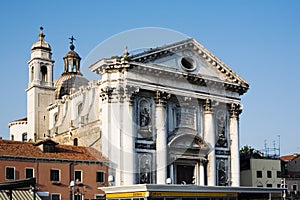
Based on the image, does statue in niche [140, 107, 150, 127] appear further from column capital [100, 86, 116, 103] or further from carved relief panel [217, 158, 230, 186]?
carved relief panel [217, 158, 230, 186]

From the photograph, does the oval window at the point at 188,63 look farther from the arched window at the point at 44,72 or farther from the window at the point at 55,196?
the arched window at the point at 44,72

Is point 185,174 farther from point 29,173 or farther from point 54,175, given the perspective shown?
point 29,173

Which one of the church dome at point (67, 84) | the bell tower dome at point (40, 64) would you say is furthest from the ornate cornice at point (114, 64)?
the church dome at point (67, 84)

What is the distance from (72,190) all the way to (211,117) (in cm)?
1437

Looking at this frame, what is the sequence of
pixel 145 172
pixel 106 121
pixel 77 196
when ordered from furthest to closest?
pixel 145 172 < pixel 106 121 < pixel 77 196

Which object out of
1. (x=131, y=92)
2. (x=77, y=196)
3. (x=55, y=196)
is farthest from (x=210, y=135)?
(x=55, y=196)

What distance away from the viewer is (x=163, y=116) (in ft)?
142

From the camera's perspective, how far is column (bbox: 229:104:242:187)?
4759cm

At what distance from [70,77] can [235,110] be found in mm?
21714

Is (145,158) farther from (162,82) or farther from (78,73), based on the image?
(78,73)

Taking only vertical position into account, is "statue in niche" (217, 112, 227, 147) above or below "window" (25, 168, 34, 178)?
above

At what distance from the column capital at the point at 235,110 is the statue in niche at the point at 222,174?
14.2 feet

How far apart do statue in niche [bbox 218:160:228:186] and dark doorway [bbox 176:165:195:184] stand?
265 cm

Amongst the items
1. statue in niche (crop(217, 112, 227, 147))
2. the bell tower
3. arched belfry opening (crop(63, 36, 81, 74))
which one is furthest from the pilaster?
arched belfry opening (crop(63, 36, 81, 74))
